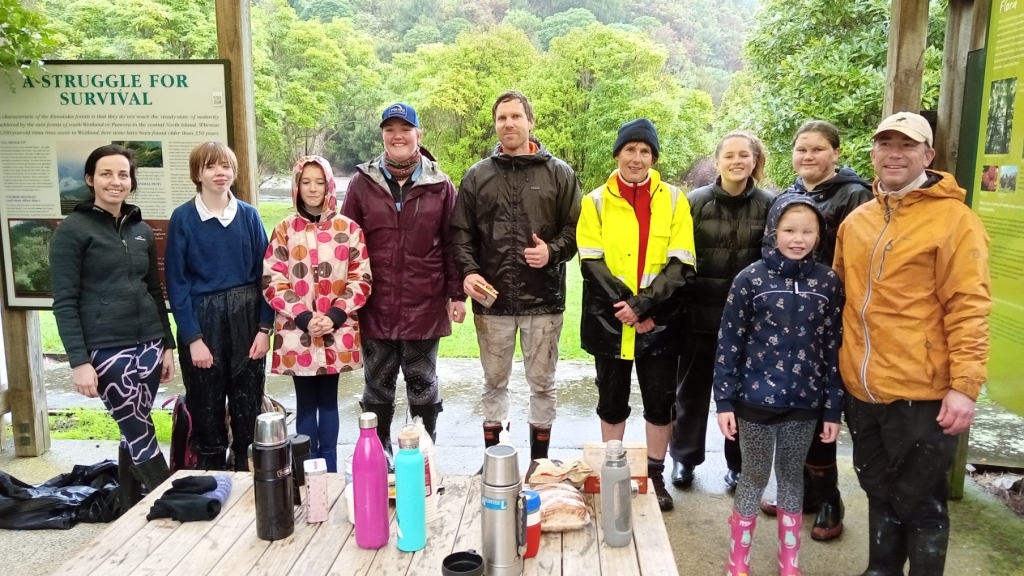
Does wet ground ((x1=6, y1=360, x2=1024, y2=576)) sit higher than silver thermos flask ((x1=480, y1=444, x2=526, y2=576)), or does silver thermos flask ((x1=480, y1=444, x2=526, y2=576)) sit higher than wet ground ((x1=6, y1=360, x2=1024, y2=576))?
silver thermos flask ((x1=480, y1=444, x2=526, y2=576))

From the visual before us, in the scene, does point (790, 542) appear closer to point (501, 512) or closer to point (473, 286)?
point (501, 512)

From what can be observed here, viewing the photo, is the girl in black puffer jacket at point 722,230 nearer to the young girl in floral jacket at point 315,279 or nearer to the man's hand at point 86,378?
the young girl in floral jacket at point 315,279

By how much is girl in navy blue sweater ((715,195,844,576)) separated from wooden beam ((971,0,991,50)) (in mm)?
1420

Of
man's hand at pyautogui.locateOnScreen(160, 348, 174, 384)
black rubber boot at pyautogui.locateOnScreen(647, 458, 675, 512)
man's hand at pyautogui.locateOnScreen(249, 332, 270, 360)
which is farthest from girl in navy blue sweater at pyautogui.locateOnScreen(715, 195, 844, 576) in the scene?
man's hand at pyautogui.locateOnScreen(160, 348, 174, 384)

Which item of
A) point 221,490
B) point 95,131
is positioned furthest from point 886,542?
point 95,131

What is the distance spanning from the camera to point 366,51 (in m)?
14.8

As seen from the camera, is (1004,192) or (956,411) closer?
(956,411)

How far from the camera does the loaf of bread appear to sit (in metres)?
1.85

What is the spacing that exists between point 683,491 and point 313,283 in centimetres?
202

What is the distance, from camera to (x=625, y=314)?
3014 millimetres

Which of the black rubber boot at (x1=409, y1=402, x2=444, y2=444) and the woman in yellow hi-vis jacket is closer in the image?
the woman in yellow hi-vis jacket

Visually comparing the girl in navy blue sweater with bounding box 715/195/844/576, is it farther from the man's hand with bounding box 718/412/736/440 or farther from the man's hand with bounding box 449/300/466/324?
the man's hand with bounding box 449/300/466/324

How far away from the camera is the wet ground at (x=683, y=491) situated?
112 inches

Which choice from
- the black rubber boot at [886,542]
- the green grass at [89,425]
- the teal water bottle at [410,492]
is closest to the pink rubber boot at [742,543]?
the black rubber boot at [886,542]
